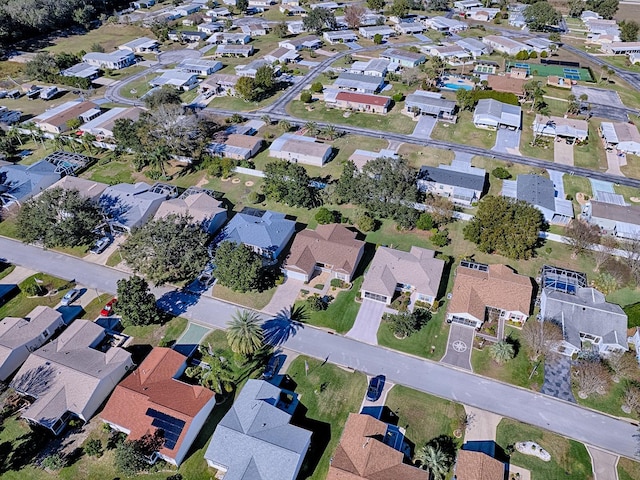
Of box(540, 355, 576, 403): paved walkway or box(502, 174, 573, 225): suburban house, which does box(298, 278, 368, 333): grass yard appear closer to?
box(540, 355, 576, 403): paved walkway

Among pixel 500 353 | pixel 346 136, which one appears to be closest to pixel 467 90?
pixel 346 136

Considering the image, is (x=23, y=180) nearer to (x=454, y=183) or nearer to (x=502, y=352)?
(x=454, y=183)

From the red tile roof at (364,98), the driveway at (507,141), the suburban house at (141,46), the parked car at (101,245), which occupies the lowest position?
the parked car at (101,245)

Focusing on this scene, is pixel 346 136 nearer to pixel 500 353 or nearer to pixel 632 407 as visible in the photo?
pixel 500 353

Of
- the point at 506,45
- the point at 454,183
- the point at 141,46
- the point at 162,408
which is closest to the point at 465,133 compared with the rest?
the point at 454,183

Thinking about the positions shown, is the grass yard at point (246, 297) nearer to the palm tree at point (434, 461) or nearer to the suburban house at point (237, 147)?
the palm tree at point (434, 461)

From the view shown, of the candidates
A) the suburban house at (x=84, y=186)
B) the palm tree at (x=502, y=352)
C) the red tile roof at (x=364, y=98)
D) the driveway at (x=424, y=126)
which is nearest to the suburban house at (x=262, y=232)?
the suburban house at (x=84, y=186)
